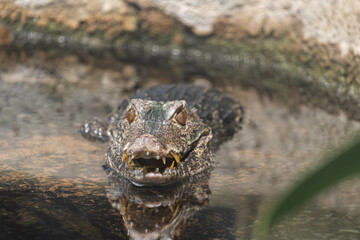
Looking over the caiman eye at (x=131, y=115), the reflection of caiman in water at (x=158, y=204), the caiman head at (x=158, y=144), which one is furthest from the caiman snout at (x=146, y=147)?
the caiman eye at (x=131, y=115)

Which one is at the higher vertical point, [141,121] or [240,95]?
[141,121]

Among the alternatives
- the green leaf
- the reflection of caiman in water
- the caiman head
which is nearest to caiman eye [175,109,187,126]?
the caiman head

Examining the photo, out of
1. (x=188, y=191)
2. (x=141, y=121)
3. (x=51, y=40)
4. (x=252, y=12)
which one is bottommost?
(x=51, y=40)

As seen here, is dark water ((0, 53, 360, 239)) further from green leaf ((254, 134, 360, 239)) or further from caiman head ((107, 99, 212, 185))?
green leaf ((254, 134, 360, 239))

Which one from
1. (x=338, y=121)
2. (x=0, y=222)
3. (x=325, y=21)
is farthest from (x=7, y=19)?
(x=0, y=222)

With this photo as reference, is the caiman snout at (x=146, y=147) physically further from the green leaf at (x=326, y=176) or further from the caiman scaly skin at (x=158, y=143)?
the green leaf at (x=326, y=176)

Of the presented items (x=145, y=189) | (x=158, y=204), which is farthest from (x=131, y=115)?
(x=158, y=204)

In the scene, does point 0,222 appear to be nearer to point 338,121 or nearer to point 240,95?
point 338,121

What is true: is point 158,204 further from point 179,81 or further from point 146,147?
point 179,81
